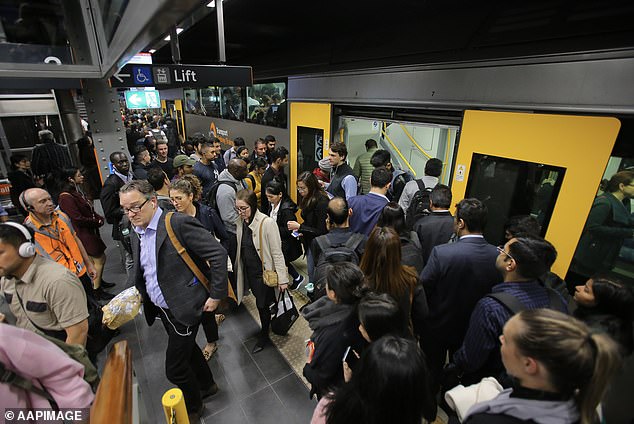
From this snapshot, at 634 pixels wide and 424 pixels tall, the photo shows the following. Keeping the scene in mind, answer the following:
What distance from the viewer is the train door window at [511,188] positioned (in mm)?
2773

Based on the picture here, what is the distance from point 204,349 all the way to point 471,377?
2.61 m

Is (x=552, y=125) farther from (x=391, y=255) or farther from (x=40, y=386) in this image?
(x=40, y=386)

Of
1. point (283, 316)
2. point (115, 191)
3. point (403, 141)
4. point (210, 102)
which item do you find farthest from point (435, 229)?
point (210, 102)

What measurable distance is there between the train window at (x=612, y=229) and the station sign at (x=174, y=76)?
352 centimetres

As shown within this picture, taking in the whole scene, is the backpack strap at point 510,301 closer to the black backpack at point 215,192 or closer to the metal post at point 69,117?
the black backpack at point 215,192

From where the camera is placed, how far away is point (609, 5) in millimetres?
2418

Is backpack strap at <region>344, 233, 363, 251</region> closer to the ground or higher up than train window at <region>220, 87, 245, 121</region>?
closer to the ground

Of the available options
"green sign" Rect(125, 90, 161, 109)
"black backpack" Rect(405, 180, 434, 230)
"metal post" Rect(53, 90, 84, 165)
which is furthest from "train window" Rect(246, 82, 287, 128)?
"green sign" Rect(125, 90, 161, 109)

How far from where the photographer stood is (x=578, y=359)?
1.02 metres

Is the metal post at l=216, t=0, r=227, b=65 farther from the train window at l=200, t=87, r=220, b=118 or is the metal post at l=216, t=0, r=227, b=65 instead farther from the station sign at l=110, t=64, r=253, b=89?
the train window at l=200, t=87, r=220, b=118

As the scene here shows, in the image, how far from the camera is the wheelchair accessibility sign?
2906 mm

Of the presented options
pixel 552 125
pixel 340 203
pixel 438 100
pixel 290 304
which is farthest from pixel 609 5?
pixel 290 304

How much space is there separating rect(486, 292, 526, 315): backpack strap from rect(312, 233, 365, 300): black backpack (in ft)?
3.28

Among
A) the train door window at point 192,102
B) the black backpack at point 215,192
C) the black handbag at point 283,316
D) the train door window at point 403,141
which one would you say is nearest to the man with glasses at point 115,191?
the black backpack at point 215,192
